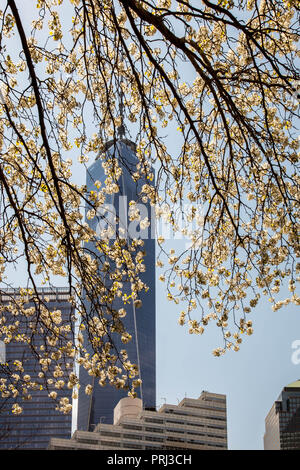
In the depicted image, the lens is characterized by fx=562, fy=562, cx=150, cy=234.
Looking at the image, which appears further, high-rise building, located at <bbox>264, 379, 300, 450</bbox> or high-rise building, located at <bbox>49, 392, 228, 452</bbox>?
high-rise building, located at <bbox>264, 379, 300, 450</bbox>

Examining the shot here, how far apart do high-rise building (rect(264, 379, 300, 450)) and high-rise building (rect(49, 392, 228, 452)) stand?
45.7 m

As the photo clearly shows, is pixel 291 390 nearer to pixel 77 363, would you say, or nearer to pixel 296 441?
pixel 296 441

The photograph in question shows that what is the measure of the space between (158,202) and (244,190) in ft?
4.24

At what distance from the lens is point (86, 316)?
21.1 ft

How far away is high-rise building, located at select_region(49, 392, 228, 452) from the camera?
90875 mm

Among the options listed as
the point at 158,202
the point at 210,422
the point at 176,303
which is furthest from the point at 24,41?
the point at 210,422

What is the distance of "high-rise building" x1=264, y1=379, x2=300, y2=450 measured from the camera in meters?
142

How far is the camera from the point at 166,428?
95125 mm

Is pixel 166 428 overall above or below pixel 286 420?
above

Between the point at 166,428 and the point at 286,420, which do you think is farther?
the point at 286,420

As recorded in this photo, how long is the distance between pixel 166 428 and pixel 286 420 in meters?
62.0

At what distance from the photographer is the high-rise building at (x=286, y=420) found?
142m

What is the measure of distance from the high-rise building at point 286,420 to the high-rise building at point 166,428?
150 feet

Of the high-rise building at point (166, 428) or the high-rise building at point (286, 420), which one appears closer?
the high-rise building at point (166, 428)
